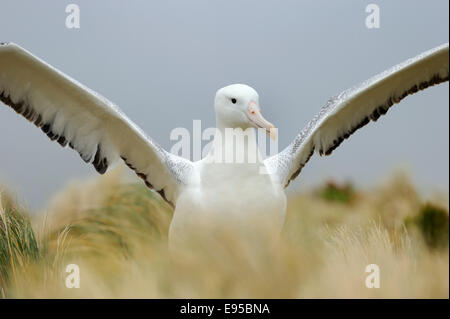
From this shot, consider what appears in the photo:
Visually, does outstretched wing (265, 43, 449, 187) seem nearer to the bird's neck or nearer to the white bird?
the white bird

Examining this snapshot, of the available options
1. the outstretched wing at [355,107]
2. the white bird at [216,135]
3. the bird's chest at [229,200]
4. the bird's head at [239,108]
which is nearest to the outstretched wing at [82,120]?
the white bird at [216,135]

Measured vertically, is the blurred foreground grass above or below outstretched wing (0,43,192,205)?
below

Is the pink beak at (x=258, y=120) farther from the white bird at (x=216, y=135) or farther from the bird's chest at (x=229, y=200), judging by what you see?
the bird's chest at (x=229, y=200)

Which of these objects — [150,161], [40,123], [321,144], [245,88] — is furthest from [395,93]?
[40,123]

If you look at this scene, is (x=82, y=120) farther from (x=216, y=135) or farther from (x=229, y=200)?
(x=229, y=200)

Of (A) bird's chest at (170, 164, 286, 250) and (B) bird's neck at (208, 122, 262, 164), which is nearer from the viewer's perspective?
(A) bird's chest at (170, 164, 286, 250)

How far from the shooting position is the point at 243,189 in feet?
9.87

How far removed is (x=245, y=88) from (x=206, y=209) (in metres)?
0.67

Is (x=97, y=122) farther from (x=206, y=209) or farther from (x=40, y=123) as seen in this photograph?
(x=206, y=209)

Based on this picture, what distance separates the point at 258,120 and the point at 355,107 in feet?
2.51

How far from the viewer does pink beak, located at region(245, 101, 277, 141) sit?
2.98m

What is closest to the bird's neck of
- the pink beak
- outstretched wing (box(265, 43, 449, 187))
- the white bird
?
the white bird

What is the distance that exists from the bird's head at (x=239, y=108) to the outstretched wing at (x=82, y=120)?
36 cm

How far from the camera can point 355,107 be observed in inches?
137
